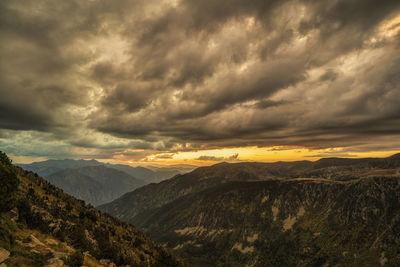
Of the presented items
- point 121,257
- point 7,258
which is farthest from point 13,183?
point 121,257

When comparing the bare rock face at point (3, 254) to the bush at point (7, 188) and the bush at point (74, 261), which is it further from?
the bush at point (7, 188)

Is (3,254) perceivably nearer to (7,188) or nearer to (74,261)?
(74,261)

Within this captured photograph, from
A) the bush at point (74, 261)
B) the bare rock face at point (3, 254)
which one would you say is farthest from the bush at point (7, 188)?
the bush at point (74, 261)

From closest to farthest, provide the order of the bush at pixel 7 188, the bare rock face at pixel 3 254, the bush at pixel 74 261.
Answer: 1. the bare rock face at pixel 3 254
2. the bush at pixel 74 261
3. the bush at pixel 7 188

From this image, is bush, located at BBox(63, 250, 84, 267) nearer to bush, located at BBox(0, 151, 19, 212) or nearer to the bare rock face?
the bare rock face

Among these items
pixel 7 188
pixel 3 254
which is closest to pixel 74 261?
pixel 3 254

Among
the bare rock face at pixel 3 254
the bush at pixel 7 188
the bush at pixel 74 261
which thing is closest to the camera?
the bare rock face at pixel 3 254

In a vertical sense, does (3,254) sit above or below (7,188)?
below

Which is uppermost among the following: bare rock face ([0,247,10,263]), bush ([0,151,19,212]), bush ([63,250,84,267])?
bush ([0,151,19,212])

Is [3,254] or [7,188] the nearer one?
[3,254]

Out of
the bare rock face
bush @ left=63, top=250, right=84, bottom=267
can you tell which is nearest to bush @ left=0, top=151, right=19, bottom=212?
the bare rock face

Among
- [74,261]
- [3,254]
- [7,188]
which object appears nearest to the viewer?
[3,254]

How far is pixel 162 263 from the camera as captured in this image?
7256 centimetres

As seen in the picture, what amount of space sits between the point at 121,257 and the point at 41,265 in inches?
1180
